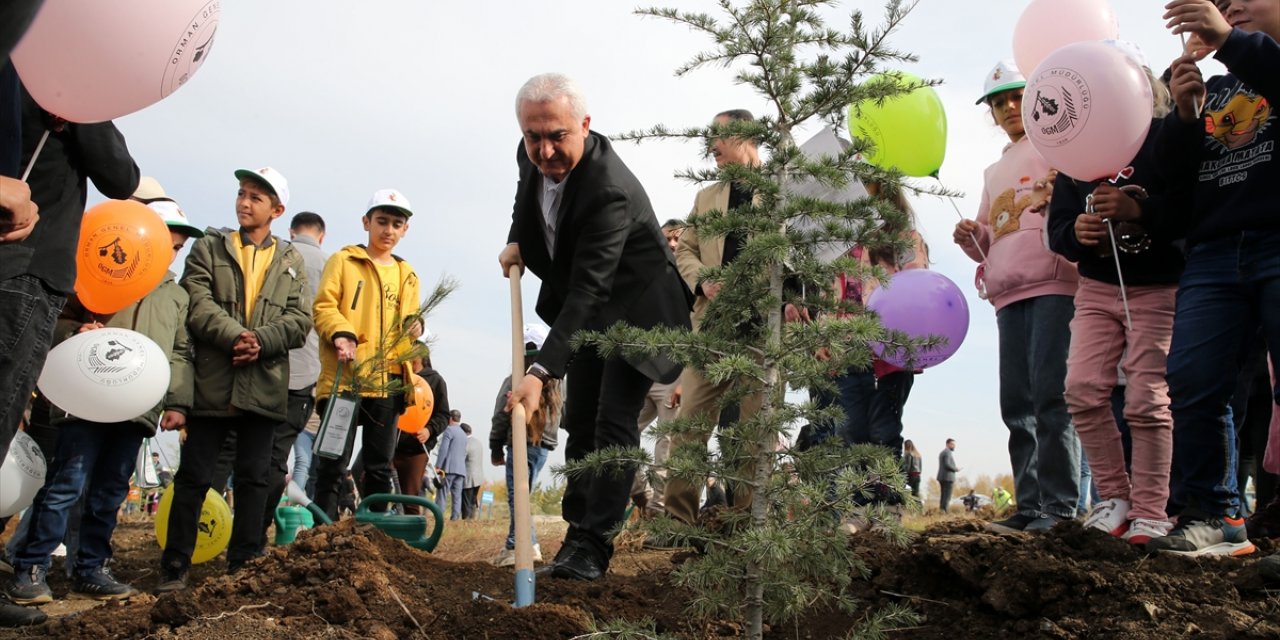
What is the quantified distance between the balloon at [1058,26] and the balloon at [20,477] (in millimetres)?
4763

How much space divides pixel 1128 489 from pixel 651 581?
70.0 inches

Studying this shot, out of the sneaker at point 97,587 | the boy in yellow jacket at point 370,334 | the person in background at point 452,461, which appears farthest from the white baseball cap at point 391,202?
the person in background at point 452,461

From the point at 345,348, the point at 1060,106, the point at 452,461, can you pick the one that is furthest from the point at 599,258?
the point at 452,461

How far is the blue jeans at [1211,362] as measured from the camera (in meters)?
3.34

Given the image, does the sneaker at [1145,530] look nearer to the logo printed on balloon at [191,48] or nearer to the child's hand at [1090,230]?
the child's hand at [1090,230]

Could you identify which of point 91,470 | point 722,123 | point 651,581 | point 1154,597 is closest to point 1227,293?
point 1154,597

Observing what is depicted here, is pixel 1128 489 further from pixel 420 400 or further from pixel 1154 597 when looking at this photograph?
pixel 420 400

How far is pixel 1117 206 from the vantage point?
3689mm

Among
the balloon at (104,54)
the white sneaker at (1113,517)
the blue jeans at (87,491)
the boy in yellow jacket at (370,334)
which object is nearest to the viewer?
the balloon at (104,54)

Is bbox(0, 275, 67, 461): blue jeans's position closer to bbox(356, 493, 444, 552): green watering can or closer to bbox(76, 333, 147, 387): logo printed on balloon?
bbox(76, 333, 147, 387): logo printed on balloon

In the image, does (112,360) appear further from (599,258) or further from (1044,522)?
(1044,522)

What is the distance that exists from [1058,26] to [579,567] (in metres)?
3.08

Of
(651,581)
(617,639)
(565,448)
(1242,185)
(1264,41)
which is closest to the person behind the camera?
(617,639)

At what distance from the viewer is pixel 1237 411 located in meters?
4.89
